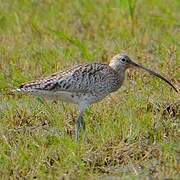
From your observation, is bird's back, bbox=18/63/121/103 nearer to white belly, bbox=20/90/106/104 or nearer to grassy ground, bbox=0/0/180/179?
white belly, bbox=20/90/106/104

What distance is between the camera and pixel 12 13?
479 inches

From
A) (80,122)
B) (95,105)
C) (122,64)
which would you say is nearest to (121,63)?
(122,64)

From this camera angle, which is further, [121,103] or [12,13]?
[12,13]

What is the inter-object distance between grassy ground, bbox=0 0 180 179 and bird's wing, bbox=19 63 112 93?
0.27 meters

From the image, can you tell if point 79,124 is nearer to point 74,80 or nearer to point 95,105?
point 74,80

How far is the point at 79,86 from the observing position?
8.12 meters

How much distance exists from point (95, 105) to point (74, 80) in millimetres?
567

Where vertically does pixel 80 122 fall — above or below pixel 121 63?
below

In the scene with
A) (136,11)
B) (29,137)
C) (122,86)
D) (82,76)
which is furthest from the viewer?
(136,11)

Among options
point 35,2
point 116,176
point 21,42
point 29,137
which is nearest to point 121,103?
point 29,137

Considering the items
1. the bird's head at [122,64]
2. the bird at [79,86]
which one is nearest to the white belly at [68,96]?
the bird at [79,86]

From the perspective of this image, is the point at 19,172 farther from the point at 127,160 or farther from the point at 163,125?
the point at 163,125

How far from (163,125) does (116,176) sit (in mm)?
1091

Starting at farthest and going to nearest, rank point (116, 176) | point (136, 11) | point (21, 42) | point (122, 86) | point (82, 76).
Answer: point (136, 11) < point (21, 42) < point (122, 86) < point (82, 76) < point (116, 176)
